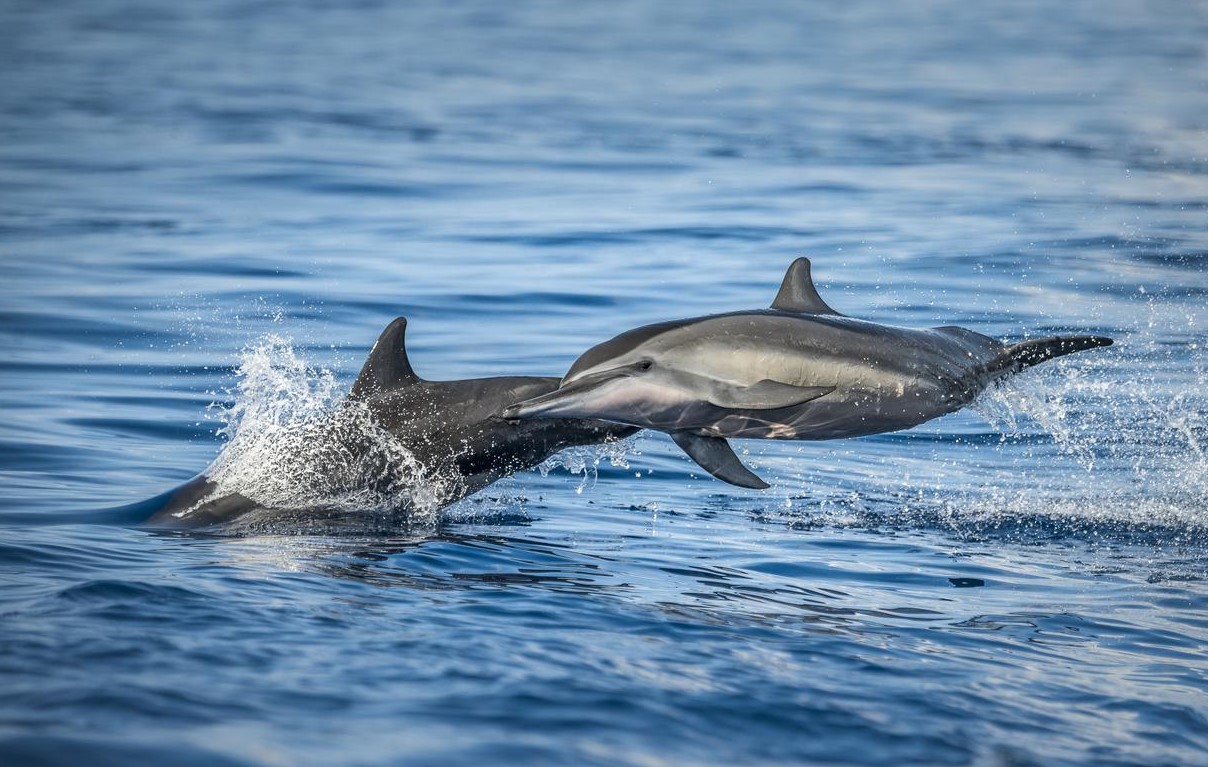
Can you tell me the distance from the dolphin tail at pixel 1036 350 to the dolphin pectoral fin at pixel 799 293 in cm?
103

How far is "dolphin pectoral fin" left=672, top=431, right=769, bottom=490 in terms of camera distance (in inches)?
328

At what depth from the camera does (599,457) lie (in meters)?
11.7

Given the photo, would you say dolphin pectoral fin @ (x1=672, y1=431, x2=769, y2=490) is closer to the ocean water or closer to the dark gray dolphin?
the ocean water

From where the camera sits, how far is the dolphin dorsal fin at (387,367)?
915 centimetres

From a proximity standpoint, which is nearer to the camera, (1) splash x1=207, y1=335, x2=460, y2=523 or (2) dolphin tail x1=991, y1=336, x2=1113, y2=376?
(2) dolphin tail x1=991, y1=336, x2=1113, y2=376

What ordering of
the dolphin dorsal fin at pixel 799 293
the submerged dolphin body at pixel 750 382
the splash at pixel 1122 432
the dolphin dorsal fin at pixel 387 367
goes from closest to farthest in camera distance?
the submerged dolphin body at pixel 750 382, the dolphin dorsal fin at pixel 799 293, the dolphin dorsal fin at pixel 387 367, the splash at pixel 1122 432

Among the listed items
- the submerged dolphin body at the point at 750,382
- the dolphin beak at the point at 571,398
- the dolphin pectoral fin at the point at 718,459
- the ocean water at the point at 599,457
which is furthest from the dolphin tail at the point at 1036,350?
the dolphin beak at the point at 571,398

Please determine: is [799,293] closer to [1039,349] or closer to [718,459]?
[718,459]

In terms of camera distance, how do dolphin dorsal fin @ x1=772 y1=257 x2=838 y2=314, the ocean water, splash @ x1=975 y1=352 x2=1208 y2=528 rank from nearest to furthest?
1. the ocean water
2. dolphin dorsal fin @ x1=772 y1=257 x2=838 y2=314
3. splash @ x1=975 y1=352 x2=1208 y2=528

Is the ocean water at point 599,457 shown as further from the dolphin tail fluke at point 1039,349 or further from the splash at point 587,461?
the dolphin tail fluke at point 1039,349

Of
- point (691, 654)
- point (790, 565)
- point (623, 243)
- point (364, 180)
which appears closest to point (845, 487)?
point (790, 565)

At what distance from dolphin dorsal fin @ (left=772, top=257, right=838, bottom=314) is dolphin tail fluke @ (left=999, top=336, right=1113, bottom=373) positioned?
3.49 ft

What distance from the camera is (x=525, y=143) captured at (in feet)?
99.0

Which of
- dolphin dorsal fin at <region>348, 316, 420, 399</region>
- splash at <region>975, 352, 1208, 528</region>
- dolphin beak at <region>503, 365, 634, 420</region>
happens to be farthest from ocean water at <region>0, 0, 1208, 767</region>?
dolphin beak at <region>503, 365, 634, 420</region>
